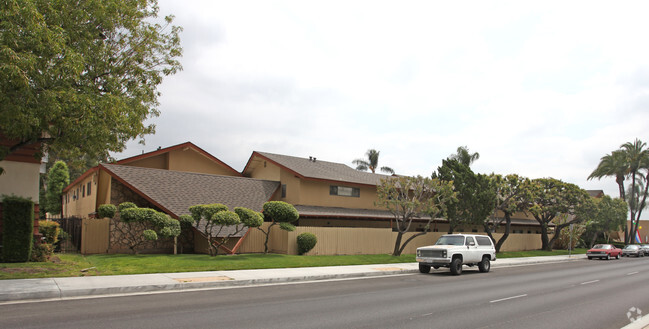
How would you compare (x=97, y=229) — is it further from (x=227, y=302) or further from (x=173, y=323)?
(x=173, y=323)

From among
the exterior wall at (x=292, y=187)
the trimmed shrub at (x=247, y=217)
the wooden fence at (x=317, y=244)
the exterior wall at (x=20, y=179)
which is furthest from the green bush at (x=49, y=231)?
the exterior wall at (x=292, y=187)

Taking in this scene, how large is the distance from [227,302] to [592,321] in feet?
28.1

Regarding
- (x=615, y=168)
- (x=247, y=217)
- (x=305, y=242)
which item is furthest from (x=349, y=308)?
(x=615, y=168)

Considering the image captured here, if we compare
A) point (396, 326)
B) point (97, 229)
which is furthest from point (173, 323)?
point (97, 229)

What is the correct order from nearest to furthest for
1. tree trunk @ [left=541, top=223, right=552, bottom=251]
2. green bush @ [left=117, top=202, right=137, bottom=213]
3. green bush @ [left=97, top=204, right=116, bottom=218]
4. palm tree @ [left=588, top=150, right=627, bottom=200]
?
green bush @ [left=117, top=202, right=137, bottom=213]
green bush @ [left=97, top=204, right=116, bottom=218]
tree trunk @ [left=541, top=223, right=552, bottom=251]
palm tree @ [left=588, top=150, right=627, bottom=200]

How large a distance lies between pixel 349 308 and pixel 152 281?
695 cm

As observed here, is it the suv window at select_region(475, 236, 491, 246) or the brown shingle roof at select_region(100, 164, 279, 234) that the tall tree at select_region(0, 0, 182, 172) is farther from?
the suv window at select_region(475, 236, 491, 246)

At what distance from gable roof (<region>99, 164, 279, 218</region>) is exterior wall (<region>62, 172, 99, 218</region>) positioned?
3.15m

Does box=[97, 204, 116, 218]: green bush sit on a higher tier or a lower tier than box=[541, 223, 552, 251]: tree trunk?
higher

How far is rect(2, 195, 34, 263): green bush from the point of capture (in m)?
17.1

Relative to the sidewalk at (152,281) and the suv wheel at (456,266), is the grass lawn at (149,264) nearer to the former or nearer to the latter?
the sidewalk at (152,281)

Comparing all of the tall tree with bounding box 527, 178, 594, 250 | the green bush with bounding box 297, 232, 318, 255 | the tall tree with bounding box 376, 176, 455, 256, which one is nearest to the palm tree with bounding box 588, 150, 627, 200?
the tall tree with bounding box 527, 178, 594, 250

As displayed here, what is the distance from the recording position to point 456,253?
21.1m

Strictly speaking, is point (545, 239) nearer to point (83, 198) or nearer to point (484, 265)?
point (484, 265)
